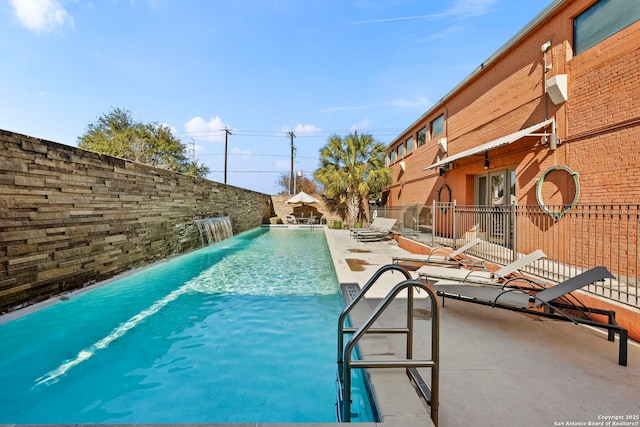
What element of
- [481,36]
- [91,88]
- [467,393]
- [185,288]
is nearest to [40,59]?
[91,88]

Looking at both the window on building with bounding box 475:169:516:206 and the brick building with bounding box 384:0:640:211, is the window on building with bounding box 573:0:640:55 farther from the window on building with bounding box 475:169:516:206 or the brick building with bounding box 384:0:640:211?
the window on building with bounding box 475:169:516:206

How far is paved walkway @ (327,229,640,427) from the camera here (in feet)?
7.55

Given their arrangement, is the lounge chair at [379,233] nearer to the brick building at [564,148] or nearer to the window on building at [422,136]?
the brick building at [564,148]

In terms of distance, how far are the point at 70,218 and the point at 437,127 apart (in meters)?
14.5

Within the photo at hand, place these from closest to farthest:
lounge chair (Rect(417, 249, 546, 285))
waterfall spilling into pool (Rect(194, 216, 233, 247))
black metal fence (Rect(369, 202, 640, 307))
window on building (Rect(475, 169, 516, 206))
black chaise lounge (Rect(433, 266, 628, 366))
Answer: black chaise lounge (Rect(433, 266, 628, 366)) < lounge chair (Rect(417, 249, 546, 285)) < black metal fence (Rect(369, 202, 640, 307)) < window on building (Rect(475, 169, 516, 206)) < waterfall spilling into pool (Rect(194, 216, 233, 247))

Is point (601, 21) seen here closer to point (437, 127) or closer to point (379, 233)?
point (437, 127)

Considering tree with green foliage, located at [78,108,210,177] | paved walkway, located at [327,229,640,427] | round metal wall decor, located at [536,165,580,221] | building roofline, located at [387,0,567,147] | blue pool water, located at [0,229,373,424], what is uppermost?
tree with green foliage, located at [78,108,210,177]

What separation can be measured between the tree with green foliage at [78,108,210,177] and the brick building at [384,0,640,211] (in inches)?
1062

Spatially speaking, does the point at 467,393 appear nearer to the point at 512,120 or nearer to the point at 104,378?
the point at 104,378

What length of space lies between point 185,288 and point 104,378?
3542mm

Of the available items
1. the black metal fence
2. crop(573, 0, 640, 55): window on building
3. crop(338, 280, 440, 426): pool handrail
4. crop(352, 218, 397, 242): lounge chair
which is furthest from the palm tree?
crop(338, 280, 440, 426): pool handrail

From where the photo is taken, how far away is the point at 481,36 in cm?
1124

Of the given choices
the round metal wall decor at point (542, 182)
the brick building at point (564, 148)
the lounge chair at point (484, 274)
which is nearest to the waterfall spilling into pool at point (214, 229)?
the brick building at point (564, 148)

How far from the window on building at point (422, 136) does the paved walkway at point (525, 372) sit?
13676 mm
